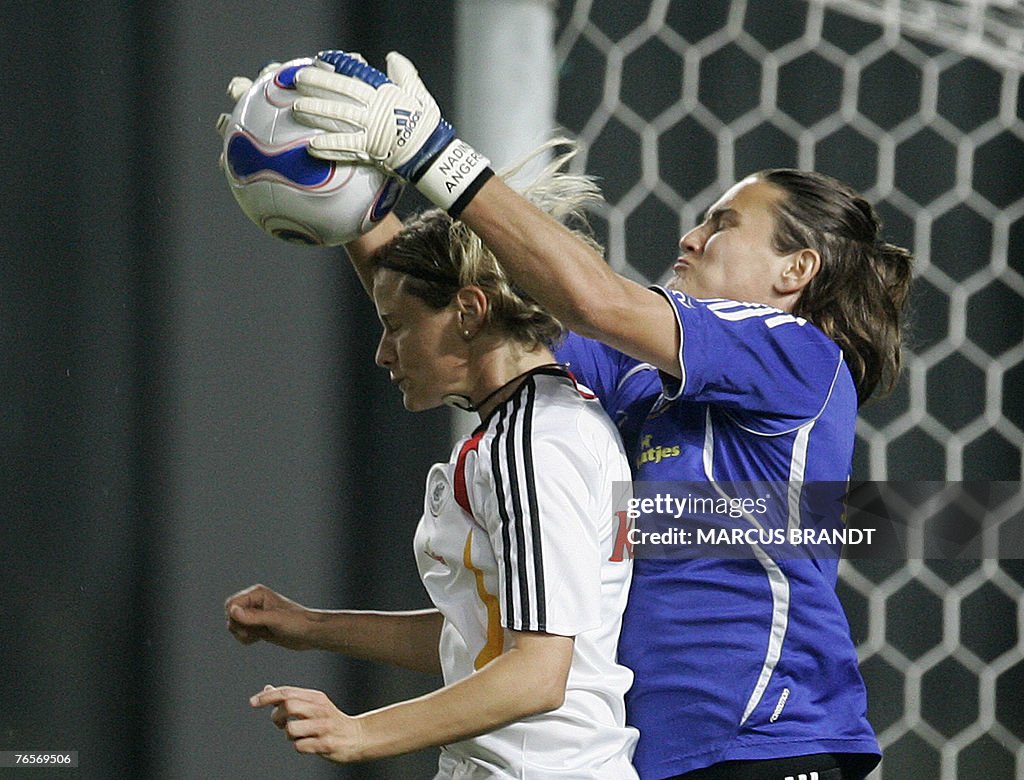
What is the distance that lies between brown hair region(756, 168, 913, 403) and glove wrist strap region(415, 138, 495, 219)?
32cm

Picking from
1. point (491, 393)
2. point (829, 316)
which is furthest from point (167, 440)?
point (829, 316)

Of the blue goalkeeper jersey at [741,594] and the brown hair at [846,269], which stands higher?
the brown hair at [846,269]

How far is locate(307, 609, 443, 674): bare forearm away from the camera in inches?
40.8

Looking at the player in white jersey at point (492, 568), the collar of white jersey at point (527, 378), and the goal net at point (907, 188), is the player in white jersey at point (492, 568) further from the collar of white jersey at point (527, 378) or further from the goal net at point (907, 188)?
the goal net at point (907, 188)

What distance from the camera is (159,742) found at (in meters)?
1.20

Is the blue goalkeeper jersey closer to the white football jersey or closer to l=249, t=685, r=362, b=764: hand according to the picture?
the white football jersey

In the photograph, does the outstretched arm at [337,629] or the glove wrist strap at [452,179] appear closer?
the glove wrist strap at [452,179]

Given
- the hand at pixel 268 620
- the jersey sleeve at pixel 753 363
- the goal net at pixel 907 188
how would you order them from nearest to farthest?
1. the jersey sleeve at pixel 753 363
2. the hand at pixel 268 620
3. the goal net at pixel 907 188

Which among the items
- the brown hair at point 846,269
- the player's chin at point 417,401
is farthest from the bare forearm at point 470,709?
the brown hair at point 846,269

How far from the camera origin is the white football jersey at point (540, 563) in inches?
31.4

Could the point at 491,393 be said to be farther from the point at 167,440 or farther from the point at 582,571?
the point at 167,440

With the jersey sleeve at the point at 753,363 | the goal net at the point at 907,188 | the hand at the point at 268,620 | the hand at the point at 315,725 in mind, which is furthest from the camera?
the goal net at the point at 907,188

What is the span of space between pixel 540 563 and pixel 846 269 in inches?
16.6

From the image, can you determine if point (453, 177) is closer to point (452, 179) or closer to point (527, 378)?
point (452, 179)
